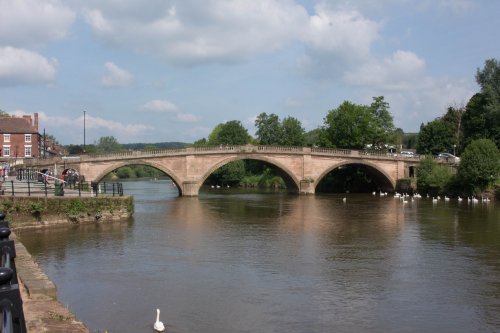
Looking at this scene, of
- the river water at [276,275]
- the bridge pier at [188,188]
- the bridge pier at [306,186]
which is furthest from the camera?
the bridge pier at [306,186]

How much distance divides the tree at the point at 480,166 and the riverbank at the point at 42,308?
4804 cm

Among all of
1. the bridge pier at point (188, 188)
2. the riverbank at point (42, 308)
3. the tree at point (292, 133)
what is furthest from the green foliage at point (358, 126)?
the riverbank at point (42, 308)

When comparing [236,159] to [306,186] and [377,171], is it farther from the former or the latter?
[377,171]

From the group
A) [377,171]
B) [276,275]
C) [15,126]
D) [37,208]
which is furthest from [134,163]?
[276,275]

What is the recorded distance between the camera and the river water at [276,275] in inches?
472

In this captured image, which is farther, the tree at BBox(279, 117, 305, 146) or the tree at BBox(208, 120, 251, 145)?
the tree at BBox(208, 120, 251, 145)

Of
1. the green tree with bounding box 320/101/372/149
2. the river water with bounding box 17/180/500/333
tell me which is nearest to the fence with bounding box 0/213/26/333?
the river water with bounding box 17/180/500/333

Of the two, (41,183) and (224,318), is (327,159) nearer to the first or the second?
(41,183)

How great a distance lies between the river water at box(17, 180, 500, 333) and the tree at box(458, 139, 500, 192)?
74.8 feet

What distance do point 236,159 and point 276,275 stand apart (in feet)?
143

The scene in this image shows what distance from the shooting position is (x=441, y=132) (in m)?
79.1

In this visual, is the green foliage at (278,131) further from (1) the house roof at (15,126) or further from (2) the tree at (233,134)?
(1) the house roof at (15,126)

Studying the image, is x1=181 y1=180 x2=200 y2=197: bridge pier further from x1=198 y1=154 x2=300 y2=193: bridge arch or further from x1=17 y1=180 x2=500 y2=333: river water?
x1=17 y1=180 x2=500 y2=333: river water

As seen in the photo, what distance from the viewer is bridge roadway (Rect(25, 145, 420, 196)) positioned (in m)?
52.3
